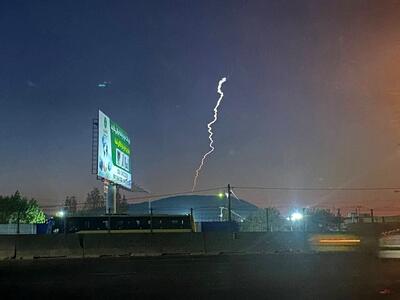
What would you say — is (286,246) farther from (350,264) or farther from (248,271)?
(248,271)

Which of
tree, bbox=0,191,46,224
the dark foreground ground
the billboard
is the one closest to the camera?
the dark foreground ground

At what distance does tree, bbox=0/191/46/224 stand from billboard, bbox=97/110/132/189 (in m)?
43.2

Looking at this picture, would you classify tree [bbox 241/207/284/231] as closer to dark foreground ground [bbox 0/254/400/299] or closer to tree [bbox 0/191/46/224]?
tree [bbox 0/191/46/224]

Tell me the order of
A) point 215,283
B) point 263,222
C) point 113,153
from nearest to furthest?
point 215,283
point 113,153
point 263,222

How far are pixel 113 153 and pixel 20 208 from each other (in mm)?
49725

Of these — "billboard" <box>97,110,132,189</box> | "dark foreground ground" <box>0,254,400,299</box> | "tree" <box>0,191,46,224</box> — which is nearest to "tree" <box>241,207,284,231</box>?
"billboard" <box>97,110,132,189</box>

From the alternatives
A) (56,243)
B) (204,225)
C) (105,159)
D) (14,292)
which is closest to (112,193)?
(105,159)

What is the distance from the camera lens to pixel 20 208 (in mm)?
89125

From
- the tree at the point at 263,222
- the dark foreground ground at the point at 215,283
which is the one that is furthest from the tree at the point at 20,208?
the dark foreground ground at the point at 215,283

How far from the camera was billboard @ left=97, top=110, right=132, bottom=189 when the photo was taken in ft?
141

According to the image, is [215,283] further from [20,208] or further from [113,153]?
[20,208]

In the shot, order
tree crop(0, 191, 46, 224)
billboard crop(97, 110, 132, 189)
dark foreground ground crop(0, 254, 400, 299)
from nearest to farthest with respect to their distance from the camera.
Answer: dark foreground ground crop(0, 254, 400, 299)
billboard crop(97, 110, 132, 189)
tree crop(0, 191, 46, 224)

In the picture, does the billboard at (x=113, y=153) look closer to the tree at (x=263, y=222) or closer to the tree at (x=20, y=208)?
the tree at (x=263, y=222)

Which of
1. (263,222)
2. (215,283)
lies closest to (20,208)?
(263,222)
